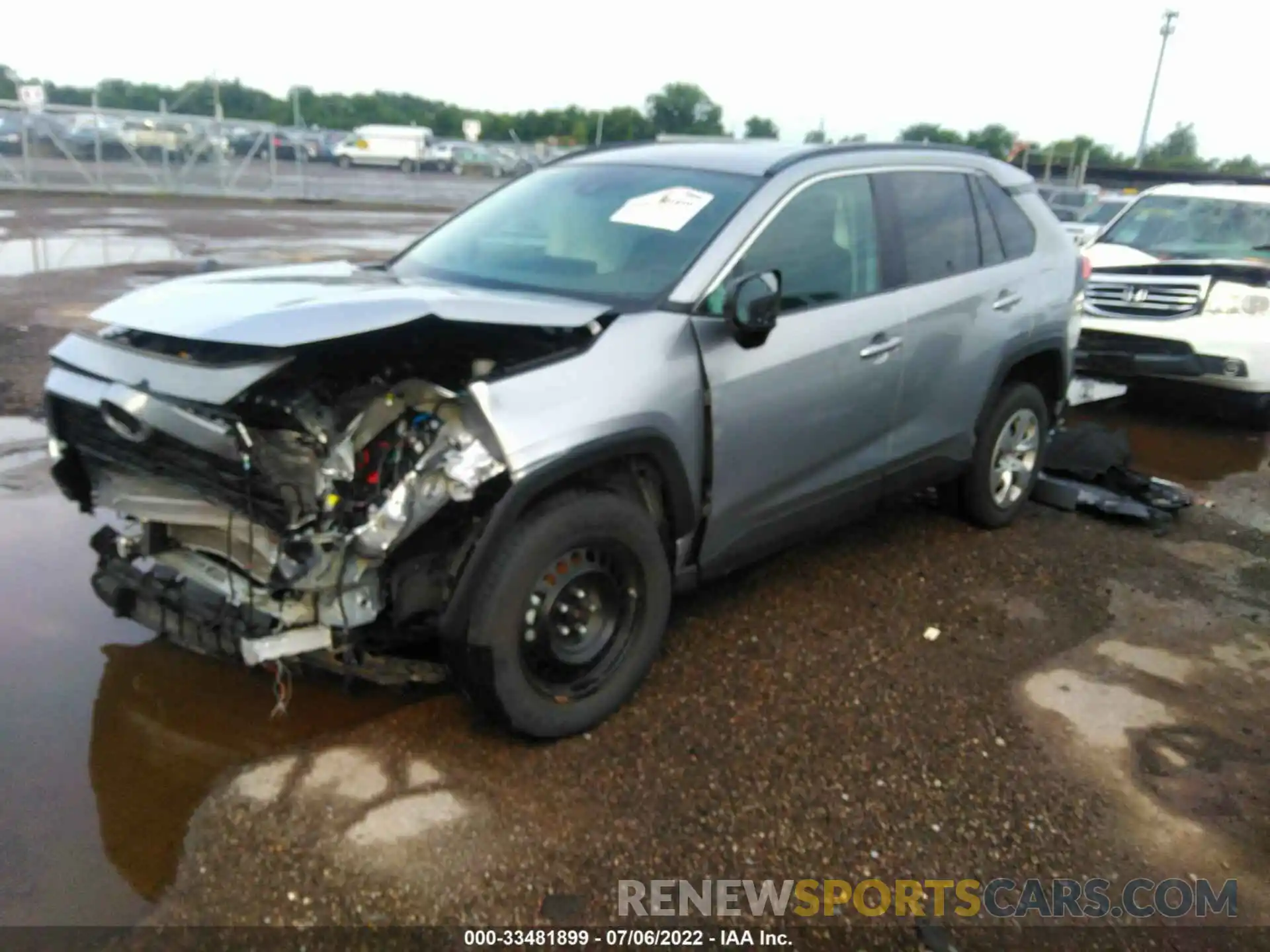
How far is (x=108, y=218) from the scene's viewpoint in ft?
62.6

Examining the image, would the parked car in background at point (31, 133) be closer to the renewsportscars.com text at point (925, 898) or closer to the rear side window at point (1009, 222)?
the rear side window at point (1009, 222)

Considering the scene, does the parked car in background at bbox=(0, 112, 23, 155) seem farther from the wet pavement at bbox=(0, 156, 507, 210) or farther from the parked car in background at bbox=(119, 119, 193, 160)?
the parked car in background at bbox=(119, 119, 193, 160)

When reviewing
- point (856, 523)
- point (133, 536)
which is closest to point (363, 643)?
point (133, 536)

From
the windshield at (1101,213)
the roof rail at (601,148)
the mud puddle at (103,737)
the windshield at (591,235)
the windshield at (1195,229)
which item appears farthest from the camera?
the windshield at (1101,213)

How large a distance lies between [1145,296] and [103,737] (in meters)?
7.74

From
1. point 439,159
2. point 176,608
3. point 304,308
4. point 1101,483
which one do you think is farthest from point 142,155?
point 304,308

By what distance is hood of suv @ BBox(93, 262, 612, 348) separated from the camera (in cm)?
291

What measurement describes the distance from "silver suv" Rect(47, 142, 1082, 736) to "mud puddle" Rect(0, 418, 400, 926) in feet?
1.27

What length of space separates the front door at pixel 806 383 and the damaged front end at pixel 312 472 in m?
0.73

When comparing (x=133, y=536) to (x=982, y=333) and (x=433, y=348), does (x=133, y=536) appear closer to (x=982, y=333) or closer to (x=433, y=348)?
(x=433, y=348)

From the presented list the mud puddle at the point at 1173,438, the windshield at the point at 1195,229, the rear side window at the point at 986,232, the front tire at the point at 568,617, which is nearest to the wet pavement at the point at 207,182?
the windshield at the point at 1195,229

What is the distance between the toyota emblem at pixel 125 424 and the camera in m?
3.10

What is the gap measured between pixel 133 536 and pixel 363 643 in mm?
1001

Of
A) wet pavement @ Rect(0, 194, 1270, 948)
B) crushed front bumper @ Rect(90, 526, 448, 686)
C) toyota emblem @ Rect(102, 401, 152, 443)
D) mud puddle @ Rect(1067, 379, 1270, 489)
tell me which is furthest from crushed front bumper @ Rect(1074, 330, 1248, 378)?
toyota emblem @ Rect(102, 401, 152, 443)
